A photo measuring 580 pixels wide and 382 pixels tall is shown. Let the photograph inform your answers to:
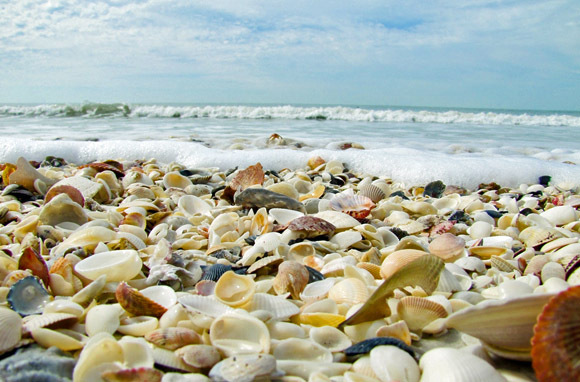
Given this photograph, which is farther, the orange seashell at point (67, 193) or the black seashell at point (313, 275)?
the orange seashell at point (67, 193)

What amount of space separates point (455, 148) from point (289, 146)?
2468 mm

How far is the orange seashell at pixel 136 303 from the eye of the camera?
1314 mm

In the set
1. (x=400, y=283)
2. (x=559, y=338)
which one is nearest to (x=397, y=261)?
(x=400, y=283)

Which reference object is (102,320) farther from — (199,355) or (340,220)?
(340,220)

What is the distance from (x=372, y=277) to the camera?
1602 millimetres

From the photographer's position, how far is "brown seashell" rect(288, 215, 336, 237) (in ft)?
6.75

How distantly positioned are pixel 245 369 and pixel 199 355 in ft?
0.48

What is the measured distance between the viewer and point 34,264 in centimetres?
149

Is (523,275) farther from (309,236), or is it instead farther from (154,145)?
(154,145)

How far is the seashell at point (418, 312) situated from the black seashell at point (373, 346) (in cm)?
16

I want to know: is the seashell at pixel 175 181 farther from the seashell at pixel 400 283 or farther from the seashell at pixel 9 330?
the seashell at pixel 400 283

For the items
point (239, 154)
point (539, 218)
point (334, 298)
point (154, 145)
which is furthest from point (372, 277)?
point (154, 145)

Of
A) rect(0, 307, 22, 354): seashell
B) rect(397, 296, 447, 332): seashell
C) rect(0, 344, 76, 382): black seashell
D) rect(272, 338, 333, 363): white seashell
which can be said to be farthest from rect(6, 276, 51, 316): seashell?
rect(397, 296, 447, 332): seashell

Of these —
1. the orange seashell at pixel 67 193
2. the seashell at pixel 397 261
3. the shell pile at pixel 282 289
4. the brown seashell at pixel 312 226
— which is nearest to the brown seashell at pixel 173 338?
the shell pile at pixel 282 289
